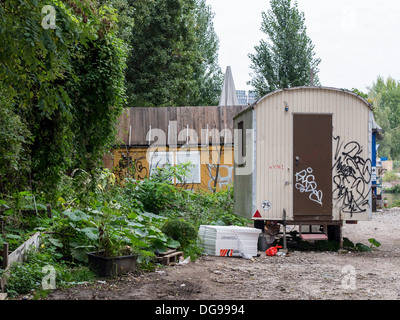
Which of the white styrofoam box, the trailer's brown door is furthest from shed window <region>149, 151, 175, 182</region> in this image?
the white styrofoam box

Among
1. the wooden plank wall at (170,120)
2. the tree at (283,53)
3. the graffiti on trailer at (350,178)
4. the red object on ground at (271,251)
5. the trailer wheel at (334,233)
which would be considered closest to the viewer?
the red object on ground at (271,251)

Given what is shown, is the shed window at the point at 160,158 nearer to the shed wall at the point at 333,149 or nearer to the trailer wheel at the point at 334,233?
the trailer wheel at the point at 334,233

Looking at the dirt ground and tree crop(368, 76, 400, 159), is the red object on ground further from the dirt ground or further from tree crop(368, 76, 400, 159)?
tree crop(368, 76, 400, 159)

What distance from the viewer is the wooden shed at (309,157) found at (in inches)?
395

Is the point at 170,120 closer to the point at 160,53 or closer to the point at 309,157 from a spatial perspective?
the point at 160,53

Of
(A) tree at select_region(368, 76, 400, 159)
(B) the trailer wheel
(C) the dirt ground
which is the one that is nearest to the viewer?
(C) the dirt ground

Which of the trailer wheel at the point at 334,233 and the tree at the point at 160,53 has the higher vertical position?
the tree at the point at 160,53

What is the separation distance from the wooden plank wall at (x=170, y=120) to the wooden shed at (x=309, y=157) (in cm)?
979

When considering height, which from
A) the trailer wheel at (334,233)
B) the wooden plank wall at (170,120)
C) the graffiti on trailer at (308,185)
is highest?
the wooden plank wall at (170,120)

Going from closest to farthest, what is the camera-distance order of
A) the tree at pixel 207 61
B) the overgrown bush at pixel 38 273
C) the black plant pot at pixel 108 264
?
1. the overgrown bush at pixel 38 273
2. the black plant pot at pixel 108 264
3. the tree at pixel 207 61

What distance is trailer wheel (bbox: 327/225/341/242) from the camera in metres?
10.8

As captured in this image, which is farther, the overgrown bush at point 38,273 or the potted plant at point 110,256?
the potted plant at point 110,256

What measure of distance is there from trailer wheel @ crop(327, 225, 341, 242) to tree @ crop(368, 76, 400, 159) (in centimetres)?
4963

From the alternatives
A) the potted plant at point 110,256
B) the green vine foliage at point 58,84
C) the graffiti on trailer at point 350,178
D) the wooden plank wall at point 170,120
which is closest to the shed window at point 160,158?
the wooden plank wall at point 170,120
